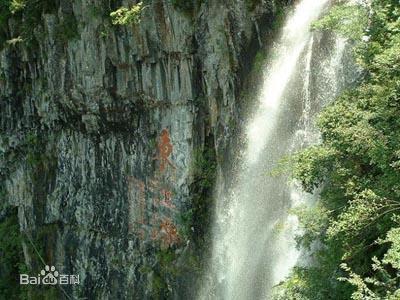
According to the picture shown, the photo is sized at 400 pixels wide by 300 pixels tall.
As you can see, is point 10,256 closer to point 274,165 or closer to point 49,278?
point 49,278

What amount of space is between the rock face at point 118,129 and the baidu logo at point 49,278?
0.49ft

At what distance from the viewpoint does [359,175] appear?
22.1 ft

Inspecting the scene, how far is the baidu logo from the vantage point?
14.4 metres

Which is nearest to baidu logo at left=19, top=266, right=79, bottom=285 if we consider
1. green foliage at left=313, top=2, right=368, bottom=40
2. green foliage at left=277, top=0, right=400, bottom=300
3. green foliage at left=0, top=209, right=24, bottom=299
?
green foliage at left=0, top=209, right=24, bottom=299

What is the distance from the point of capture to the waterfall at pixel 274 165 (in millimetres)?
9102

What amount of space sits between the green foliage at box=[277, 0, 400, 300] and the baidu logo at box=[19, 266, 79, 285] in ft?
26.4

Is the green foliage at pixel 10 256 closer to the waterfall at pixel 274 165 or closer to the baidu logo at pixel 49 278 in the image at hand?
the baidu logo at pixel 49 278

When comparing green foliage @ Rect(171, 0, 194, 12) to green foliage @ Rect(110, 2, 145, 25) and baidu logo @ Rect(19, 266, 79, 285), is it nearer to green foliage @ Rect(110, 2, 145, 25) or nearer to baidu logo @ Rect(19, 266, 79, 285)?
green foliage @ Rect(110, 2, 145, 25)

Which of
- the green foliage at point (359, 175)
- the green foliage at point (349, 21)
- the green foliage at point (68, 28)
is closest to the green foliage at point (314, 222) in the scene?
the green foliage at point (359, 175)

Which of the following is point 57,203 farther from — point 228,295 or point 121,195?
point 228,295

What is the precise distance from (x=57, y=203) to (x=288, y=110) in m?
6.81

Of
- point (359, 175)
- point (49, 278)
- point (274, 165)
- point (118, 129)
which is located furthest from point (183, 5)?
point (49, 278)

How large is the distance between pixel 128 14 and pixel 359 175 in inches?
216

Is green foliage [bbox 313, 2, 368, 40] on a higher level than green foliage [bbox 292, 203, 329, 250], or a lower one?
higher
